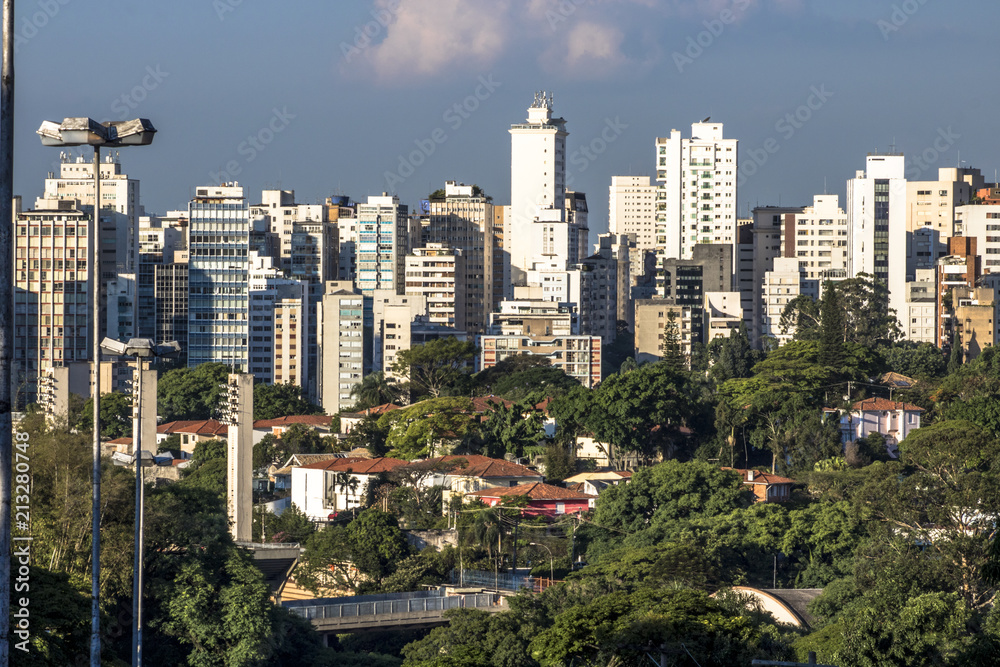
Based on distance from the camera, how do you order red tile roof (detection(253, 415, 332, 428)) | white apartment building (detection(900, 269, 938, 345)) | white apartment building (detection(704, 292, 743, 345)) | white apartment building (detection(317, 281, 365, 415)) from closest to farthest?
red tile roof (detection(253, 415, 332, 428)) → white apartment building (detection(317, 281, 365, 415)) → white apartment building (detection(704, 292, 743, 345)) → white apartment building (detection(900, 269, 938, 345))

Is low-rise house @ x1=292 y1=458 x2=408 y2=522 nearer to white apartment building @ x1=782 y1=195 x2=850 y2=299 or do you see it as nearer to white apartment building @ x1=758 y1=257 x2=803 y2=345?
white apartment building @ x1=758 y1=257 x2=803 y2=345

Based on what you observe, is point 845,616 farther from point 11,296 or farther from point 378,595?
point 11,296

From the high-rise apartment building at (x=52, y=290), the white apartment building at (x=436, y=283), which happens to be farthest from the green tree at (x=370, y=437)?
the white apartment building at (x=436, y=283)

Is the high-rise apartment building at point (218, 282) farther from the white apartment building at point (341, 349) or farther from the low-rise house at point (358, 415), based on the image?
the low-rise house at point (358, 415)

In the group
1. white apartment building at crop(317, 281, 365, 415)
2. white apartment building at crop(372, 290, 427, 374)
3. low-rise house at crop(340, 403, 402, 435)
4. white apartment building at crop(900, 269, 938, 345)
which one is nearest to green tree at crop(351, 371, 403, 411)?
low-rise house at crop(340, 403, 402, 435)

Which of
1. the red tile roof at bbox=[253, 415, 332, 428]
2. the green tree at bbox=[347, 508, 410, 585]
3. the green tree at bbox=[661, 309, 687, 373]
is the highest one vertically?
the green tree at bbox=[661, 309, 687, 373]

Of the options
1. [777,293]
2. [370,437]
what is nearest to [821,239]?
[777,293]

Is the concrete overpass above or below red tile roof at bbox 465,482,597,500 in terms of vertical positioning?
below
